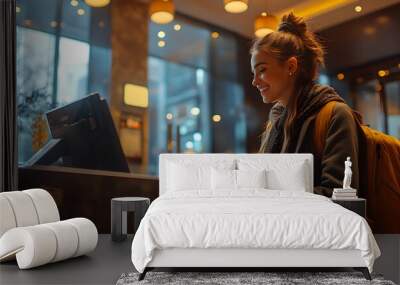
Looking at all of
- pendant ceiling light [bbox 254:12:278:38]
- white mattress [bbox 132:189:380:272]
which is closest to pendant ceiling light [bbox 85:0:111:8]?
pendant ceiling light [bbox 254:12:278:38]

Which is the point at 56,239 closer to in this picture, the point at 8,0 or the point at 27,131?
the point at 27,131

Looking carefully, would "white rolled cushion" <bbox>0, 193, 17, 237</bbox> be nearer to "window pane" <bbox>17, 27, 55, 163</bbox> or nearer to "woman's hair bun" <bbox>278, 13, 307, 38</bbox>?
"window pane" <bbox>17, 27, 55, 163</bbox>

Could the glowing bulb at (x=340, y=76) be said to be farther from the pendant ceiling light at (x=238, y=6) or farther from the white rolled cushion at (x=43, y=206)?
the white rolled cushion at (x=43, y=206)

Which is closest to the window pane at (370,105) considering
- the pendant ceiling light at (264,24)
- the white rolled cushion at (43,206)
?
the pendant ceiling light at (264,24)

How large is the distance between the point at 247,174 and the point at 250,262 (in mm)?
1434

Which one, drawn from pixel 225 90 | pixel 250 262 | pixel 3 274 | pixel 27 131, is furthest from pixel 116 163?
pixel 250 262

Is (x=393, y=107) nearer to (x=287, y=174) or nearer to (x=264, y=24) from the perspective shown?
(x=287, y=174)

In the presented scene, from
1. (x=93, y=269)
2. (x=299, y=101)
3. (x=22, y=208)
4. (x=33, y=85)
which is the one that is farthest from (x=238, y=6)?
(x=93, y=269)

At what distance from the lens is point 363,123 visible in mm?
4863

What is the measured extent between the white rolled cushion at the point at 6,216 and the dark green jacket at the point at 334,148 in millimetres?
2890

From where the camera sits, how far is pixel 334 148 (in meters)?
4.76

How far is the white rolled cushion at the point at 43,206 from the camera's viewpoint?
395 centimetres

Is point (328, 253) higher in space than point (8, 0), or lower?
lower

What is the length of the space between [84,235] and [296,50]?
2900mm
